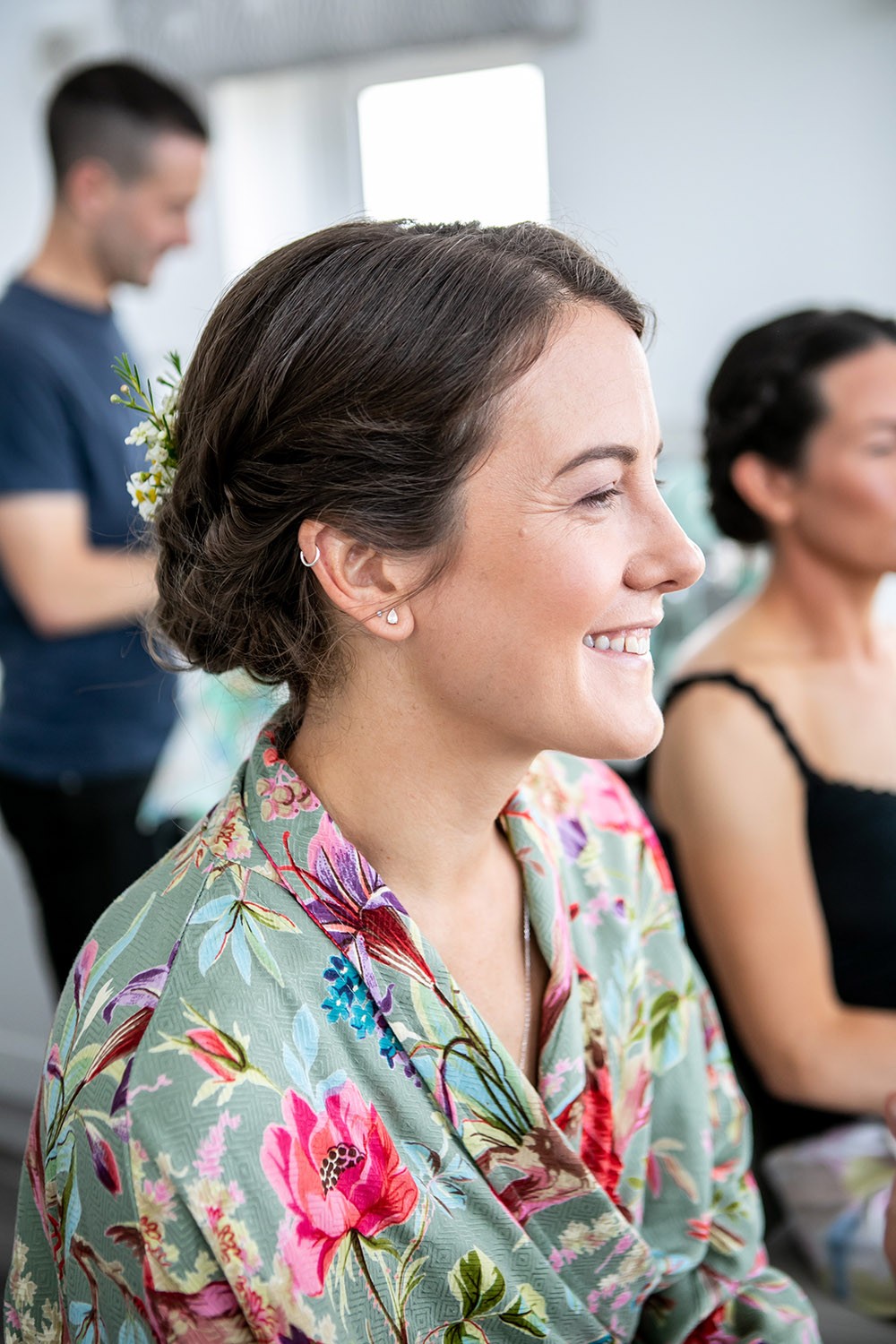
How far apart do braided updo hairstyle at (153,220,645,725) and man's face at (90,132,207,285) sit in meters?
1.23

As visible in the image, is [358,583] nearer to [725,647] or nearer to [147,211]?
[725,647]

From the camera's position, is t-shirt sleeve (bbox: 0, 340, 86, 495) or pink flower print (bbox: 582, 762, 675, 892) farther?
t-shirt sleeve (bbox: 0, 340, 86, 495)

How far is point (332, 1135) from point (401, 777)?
275 millimetres

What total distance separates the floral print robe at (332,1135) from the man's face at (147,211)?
1357 mm

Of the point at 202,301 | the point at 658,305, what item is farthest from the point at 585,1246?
the point at 202,301

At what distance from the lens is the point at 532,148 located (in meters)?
2.70

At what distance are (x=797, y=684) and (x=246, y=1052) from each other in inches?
39.4

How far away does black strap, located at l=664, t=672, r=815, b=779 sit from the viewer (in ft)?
4.99

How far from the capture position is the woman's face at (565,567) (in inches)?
35.6

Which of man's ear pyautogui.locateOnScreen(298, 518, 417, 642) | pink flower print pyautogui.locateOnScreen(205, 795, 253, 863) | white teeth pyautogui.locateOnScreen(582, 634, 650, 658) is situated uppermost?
man's ear pyautogui.locateOnScreen(298, 518, 417, 642)

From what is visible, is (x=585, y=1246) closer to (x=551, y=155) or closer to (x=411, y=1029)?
(x=411, y=1029)

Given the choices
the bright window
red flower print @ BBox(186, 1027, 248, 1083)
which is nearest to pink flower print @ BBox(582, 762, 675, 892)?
red flower print @ BBox(186, 1027, 248, 1083)

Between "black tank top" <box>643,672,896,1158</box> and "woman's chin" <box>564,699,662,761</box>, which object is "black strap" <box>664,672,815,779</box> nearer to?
"black tank top" <box>643,672,896,1158</box>

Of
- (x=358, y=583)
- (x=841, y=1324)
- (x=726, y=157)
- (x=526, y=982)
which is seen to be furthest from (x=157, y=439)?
(x=726, y=157)
